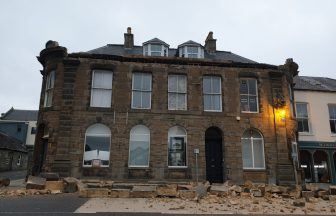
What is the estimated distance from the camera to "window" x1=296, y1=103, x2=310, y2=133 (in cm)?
2241

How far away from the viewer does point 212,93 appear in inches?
740

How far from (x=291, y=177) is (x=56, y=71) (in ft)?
52.9

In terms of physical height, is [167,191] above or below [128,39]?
below

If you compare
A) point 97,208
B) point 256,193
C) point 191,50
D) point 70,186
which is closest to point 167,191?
point 97,208

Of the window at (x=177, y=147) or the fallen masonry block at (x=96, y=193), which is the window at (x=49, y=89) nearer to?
the window at (x=177, y=147)

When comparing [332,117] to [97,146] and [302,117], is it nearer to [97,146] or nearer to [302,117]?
[302,117]

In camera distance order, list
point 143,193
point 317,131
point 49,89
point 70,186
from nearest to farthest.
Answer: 1. point 143,193
2. point 70,186
3. point 49,89
4. point 317,131

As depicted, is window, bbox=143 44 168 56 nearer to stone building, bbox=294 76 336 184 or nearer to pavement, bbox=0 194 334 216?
stone building, bbox=294 76 336 184

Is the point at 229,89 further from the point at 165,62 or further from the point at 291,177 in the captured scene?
the point at 291,177

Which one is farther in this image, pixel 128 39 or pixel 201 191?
pixel 128 39

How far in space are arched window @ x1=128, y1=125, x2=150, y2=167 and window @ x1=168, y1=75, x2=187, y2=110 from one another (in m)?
2.34

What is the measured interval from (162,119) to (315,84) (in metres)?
15.3

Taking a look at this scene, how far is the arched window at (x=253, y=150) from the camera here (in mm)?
17889

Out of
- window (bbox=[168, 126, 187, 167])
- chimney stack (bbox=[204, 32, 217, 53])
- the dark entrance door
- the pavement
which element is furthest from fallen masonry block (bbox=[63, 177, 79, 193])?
A: chimney stack (bbox=[204, 32, 217, 53])
